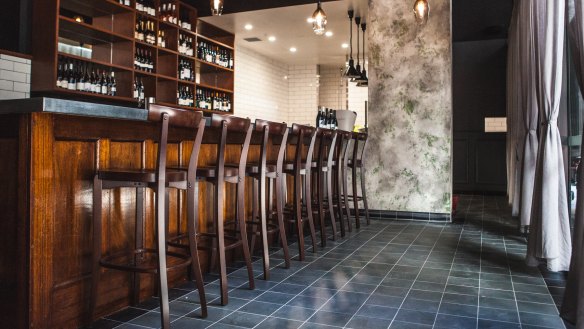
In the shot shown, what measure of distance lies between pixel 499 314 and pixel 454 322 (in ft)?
1.01

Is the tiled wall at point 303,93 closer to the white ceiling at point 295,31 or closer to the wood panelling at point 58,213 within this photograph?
the white ceiling at point 295,31

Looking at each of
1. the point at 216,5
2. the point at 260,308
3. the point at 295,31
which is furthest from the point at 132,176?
the point at 295,31

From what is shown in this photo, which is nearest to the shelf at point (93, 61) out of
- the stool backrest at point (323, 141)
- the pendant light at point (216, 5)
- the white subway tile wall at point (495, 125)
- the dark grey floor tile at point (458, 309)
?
the pendant light at point (216, 5)

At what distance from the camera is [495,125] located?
923cm

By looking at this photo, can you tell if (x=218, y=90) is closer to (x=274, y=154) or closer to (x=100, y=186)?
(x=274, y=154)

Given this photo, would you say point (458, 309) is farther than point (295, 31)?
No

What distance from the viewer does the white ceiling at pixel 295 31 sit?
6.51 m

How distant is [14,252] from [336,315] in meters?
1.54

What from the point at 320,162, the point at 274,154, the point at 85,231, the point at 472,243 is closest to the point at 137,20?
the point at 274,154

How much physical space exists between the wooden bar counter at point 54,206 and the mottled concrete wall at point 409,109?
4090 mm

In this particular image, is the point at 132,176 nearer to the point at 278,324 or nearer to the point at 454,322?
the point at 278,324

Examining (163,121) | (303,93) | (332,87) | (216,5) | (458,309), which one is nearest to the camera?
(163,121)

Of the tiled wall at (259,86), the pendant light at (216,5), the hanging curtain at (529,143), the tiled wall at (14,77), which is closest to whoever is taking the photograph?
the pendant light at (216,5)

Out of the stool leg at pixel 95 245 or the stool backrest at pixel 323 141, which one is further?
the stool backrest at pixel 323 141
